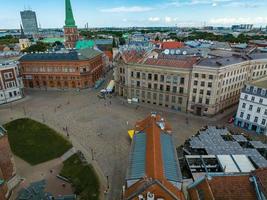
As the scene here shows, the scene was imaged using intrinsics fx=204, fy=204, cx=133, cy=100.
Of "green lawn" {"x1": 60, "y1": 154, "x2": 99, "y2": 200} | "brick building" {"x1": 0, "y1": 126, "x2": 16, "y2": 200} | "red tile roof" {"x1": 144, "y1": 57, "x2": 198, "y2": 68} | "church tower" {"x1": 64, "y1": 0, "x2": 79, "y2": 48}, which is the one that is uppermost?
"church tower" {"x1": 64, "y1": 0, "x2": 79, "y2": 48}

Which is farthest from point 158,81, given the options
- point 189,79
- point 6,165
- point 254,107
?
point 6,165

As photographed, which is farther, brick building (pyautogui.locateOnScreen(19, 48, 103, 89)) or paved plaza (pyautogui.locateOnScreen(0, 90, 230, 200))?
brick building (pyautogui.locateOnScreen(19, 48, 103, 89))

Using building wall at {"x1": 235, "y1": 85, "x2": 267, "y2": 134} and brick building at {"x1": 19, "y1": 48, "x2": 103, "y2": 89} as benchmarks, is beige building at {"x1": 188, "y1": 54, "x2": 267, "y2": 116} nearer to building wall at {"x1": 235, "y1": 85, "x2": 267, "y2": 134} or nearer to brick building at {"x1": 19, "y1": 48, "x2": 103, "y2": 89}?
building wall at {"x1": 235, "y1": 85, "x2": 267, "y2": 134}

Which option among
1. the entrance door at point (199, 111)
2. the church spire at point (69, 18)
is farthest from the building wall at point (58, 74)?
the entrance door at point (199, 111)

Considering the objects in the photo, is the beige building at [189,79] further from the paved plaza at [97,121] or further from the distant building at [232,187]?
the distant building at [232,187]

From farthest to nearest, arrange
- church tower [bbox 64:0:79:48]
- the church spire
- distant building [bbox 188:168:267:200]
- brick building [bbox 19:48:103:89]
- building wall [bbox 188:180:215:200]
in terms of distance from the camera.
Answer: church tower [bbox 64:0:79:48]
the church spire
brick building [bbox 19:48:103:89]
building wall [bbox 188:180:215:200]
distant building [bbox 188:168:267:200]

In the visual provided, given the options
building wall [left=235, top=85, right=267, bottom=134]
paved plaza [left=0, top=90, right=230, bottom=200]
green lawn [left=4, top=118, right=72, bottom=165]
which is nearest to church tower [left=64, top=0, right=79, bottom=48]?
paved plaza [left=0, top=90, right=230, bottom=200]

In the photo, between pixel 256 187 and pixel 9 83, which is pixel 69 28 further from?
pixel 256 187

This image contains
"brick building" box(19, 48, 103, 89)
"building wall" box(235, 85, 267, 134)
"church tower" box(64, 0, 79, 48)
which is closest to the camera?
"building wall" box(235, 85, 267, 134)
